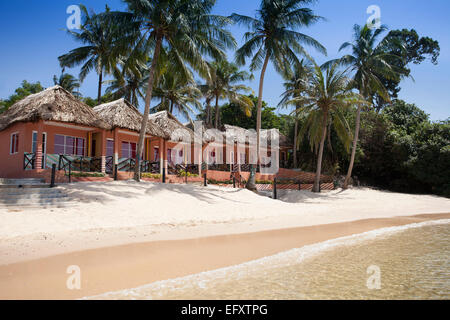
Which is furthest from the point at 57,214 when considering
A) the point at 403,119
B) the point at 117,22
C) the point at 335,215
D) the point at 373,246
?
the point at 403,119

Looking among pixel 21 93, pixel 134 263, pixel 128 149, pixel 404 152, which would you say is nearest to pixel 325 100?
pixel 404 152

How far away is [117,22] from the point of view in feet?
41.7

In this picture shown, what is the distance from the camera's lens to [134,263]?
4.98 metres

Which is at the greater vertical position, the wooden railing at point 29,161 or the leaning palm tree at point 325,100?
the leaning palm tree at point 325,100

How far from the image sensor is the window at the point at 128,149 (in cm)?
Result: 1744

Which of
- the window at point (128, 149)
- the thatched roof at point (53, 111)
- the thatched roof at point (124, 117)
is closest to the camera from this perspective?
the thatched roof at point (53, 111)

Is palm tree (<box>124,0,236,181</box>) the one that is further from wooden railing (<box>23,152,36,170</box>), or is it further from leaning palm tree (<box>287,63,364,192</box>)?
leaning palm tree (<box>287,63,364,192</box>)

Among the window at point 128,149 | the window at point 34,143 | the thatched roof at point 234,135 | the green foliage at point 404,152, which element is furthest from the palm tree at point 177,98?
the green foliage at point 404,152

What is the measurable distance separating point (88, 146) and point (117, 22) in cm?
663

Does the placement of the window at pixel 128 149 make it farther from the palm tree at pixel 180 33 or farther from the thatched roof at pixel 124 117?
the palm tree at pixel 180 33

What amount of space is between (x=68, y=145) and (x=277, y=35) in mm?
12420

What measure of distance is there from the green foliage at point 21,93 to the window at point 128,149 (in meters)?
16.1

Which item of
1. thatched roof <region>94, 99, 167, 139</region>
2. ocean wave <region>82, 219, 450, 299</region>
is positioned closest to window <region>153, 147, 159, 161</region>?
thatched roof <region>94, 99, 167, 139</region>

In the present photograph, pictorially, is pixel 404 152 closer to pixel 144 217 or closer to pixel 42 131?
pixel 144 217
